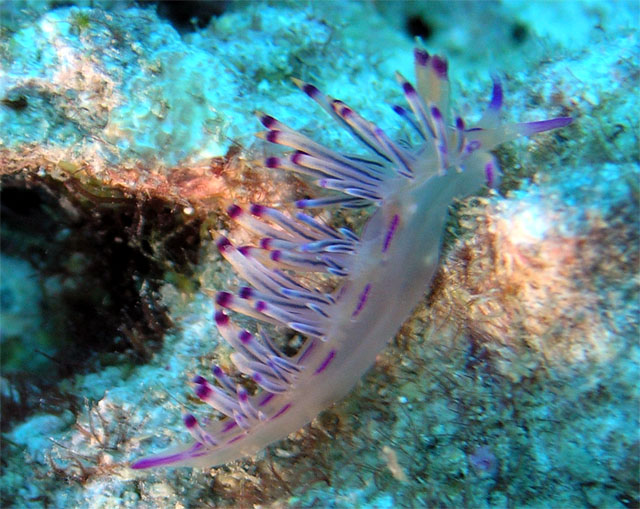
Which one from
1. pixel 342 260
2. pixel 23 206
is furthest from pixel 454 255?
pixel 23 206

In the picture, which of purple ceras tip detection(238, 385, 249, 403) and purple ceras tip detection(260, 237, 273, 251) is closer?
purple ceras tip detection(238, 385, 249, 403)

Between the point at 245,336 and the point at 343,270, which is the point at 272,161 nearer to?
the point at 343,270

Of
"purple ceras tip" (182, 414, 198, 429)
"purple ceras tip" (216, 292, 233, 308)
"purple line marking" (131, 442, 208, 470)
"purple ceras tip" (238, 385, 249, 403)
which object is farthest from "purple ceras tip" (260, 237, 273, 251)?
"purple line marking" (131, 442, 208, 470)

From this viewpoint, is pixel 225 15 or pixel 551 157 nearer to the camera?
pixel 551 157

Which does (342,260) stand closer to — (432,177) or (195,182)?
(432,177)

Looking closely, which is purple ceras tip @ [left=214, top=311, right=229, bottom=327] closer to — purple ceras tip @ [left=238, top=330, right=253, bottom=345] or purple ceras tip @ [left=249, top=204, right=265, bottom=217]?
purple ceras tip @ [left=238, top=330, right=253, bottom=345]

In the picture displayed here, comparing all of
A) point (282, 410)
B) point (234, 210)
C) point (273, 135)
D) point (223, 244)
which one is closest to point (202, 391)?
point (282, 410)
